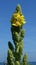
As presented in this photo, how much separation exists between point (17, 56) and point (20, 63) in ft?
1.45

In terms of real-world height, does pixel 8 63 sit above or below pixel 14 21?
below

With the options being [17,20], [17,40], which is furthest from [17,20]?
[17,40]

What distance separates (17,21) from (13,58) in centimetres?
217

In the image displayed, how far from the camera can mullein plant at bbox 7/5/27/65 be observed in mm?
15477

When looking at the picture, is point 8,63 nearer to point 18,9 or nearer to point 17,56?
point 17,56

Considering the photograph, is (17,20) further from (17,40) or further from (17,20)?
(17,40)

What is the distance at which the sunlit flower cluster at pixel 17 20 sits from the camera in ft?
51.5

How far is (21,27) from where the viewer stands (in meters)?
16.0

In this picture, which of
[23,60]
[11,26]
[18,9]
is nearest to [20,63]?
[23,60]

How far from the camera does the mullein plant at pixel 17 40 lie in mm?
15477

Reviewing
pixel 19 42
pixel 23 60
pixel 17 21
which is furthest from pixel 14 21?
pixel 23 60

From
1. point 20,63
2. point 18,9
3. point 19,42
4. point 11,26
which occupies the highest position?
point 18,9

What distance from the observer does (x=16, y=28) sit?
15.9m

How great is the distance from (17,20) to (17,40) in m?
1.17
